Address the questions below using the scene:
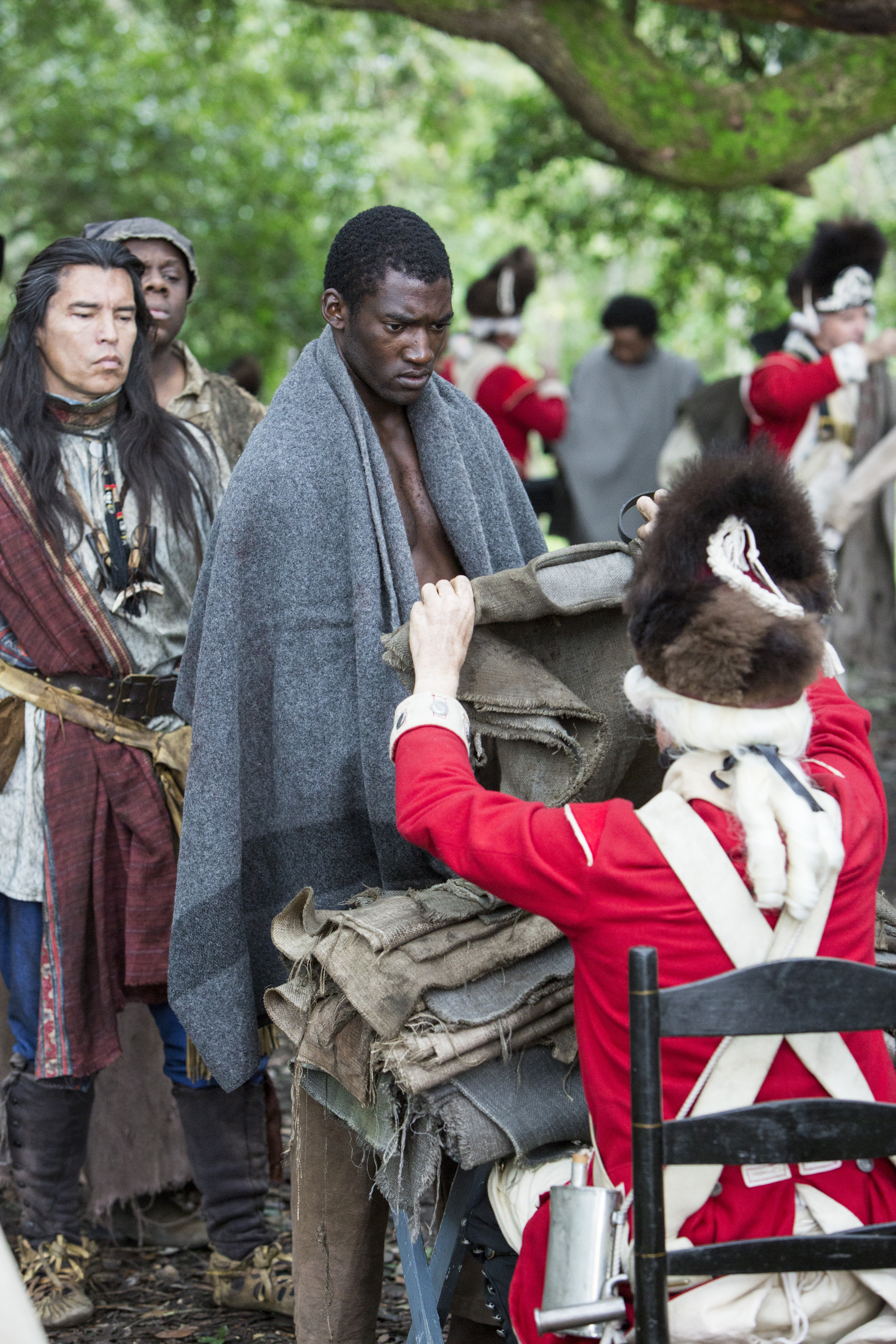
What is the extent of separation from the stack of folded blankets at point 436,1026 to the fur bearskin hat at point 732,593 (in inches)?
23.2

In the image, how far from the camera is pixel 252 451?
8.39 ft

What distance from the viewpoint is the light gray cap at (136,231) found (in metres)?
3.75

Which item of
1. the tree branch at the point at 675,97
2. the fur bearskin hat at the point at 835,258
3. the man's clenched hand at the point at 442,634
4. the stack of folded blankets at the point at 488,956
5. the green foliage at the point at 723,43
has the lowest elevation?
the stack of folded blankets at the point at 488,956

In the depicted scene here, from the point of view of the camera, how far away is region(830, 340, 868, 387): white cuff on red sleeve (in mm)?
5078

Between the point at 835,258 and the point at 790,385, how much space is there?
0.55 meters

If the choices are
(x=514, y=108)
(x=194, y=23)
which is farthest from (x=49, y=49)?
(x=514, y=108)

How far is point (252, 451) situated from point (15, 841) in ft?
3.44

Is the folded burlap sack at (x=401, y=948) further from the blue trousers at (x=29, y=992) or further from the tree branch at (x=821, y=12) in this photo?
the tree branch at (x=821, y=12)

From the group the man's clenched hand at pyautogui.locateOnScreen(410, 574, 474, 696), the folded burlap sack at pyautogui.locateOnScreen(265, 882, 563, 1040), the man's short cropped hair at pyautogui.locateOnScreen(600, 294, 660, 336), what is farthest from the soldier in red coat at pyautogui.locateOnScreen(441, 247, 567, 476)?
the folded burlap sack at pyautogui.locateOnScreen(265, 882, 563, 1040)

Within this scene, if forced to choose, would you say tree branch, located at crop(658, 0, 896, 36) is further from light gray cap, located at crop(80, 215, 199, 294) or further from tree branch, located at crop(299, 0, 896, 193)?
light gray cap, located at crop(80, 215, 199, 294)

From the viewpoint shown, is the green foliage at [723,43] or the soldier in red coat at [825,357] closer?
the soldier in red coat at [825,357]

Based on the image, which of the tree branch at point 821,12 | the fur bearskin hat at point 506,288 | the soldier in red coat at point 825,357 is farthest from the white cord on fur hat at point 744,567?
the fur bearskin hat at point 506,288

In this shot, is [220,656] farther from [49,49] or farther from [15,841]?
[49,49]

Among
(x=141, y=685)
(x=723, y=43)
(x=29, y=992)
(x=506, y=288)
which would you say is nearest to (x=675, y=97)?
(x=506, y=288)
